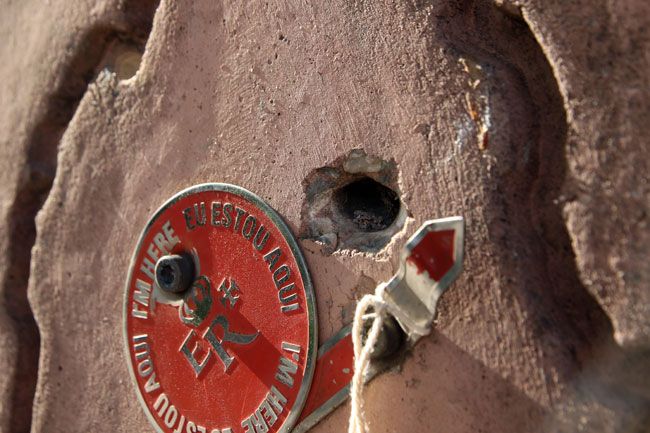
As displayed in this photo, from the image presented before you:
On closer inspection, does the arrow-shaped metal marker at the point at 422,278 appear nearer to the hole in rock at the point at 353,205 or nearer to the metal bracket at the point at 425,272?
the metal bracket at the point at 425,272

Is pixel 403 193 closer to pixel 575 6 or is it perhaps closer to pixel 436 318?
pixel 436 318

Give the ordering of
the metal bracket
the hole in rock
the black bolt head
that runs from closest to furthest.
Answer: the metal bracket, the hole in rock, the black bolt head

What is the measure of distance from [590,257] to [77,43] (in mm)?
886

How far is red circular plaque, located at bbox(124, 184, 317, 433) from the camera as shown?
2.99 ft

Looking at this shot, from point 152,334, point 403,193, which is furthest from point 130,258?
point 403,193

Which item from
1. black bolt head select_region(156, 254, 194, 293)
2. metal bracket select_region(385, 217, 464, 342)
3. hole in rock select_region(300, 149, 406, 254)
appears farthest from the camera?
black bolt head select_region(156, 254, 194, 293)

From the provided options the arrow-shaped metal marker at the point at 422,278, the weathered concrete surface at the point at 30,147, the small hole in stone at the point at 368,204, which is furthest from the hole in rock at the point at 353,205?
the weathered concrete surface at the point at 30,147

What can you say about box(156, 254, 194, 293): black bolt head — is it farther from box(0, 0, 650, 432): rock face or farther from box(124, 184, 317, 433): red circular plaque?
box(0, 0, 650, 432): rock face

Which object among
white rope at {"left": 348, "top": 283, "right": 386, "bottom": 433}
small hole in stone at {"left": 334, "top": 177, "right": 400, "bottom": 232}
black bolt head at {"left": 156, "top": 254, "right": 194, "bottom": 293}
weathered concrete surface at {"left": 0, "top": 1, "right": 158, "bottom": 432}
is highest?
weathered concrete surface at {"left": 0, "top": 1, "right": 158, "bottom": 432}

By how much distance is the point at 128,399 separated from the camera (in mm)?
1085

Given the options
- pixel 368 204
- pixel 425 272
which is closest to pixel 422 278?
pixel 425 272

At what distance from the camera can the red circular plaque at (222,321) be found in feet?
2.99

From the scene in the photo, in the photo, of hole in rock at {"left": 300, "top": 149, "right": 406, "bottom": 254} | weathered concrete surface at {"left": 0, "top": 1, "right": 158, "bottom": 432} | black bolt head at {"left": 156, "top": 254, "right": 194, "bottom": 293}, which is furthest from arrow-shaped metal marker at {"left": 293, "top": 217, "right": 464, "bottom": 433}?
weathered concrete surface at {"left": 0, "top": 1, "right": 158, "bottom": 432}

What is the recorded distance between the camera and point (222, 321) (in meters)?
0.97
